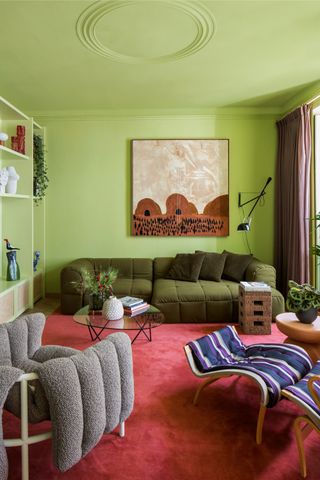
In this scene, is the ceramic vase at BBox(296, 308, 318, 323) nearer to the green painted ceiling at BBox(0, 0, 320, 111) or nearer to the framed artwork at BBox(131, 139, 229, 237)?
the green painted ceiling at BBox(0, 0, 320, 111)

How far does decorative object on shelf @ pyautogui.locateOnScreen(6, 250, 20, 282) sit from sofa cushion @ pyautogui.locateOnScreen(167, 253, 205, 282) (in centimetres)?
198

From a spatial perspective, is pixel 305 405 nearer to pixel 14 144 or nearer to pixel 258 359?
pixel 258 359

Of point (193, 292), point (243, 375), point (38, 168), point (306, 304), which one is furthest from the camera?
point (38, 168)

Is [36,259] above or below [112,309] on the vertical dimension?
above

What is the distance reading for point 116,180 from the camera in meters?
5.16

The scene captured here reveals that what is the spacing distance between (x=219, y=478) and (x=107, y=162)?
170 inches

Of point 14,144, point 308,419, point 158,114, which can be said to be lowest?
point 308,419

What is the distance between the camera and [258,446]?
1933 millimetres

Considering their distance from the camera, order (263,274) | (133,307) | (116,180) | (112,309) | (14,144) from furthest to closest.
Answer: (116,180) → (14,144) → (263,274) → (133,307) → (112,309)

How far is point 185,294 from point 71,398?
2.59 metres

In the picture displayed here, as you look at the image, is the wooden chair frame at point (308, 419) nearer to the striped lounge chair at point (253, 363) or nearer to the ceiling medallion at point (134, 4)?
the striped lounge chair at point (253, 363)

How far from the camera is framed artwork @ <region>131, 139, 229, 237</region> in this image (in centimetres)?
507

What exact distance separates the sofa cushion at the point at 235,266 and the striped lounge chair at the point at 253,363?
1.86 meters

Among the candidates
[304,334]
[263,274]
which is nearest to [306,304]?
[304,334]
